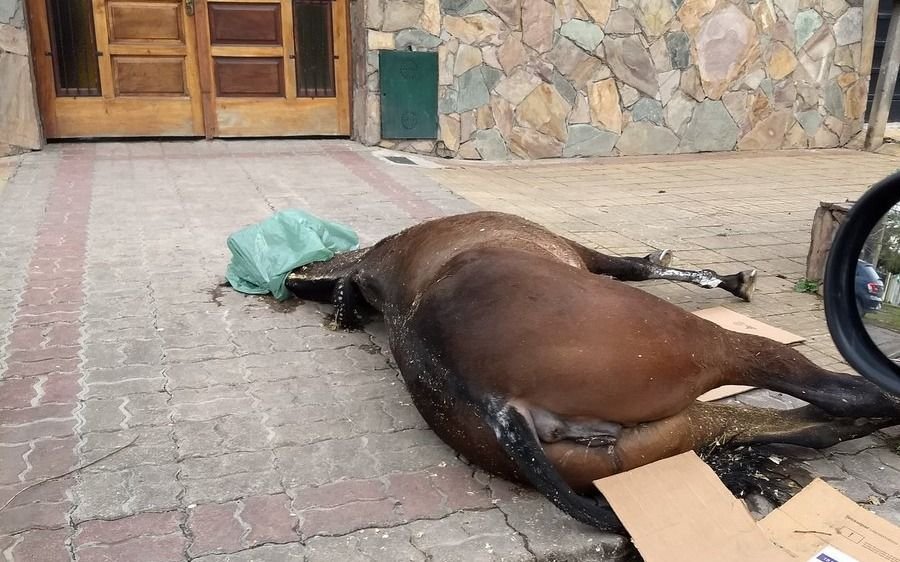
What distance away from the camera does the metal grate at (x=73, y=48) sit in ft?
23.3

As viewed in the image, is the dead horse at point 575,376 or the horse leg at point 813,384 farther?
the horse leg at point 813,384

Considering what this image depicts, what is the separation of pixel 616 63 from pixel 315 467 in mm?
7069

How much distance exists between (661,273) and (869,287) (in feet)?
7.76

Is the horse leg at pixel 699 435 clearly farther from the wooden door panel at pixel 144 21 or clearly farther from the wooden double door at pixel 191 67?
the wooden door panel at pixel 144 21

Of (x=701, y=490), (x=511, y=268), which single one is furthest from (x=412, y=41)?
(x=701, y=490)

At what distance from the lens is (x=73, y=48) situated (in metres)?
7.23

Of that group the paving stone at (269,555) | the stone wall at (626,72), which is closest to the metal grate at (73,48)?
the stone wall at (626,72)

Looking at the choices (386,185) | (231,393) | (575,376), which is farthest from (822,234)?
(386,185)

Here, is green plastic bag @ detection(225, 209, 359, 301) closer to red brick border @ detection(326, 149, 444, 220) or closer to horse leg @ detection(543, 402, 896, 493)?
red brick border @ detection(326, 149, 444, 220)

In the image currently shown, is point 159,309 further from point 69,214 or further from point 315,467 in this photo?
point 69,214

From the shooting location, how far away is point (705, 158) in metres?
8.84

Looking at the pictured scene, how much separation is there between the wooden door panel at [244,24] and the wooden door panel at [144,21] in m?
0.33

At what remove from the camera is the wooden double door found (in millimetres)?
7219

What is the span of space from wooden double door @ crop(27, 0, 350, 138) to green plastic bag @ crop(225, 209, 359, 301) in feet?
13.3
